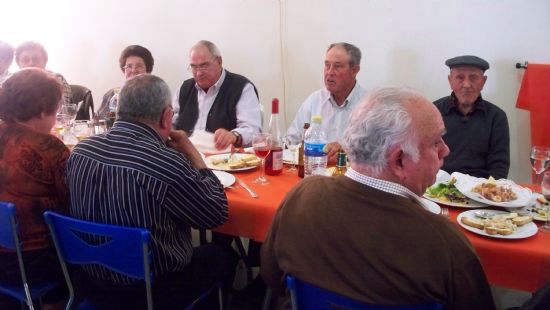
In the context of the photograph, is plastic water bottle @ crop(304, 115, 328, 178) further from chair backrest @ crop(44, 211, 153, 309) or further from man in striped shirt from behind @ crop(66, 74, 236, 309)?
chair backrest @ crop(44, 211, 153, 309)

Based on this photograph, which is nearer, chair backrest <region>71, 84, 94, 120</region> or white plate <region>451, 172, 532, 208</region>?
white plate <region>451, 172, 532, 208</region>

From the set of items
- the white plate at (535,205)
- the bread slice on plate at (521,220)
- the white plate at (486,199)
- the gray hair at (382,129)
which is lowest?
the white plate at (535,205)

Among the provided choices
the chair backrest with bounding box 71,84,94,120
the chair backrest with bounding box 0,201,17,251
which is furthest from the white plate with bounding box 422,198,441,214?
the chair backrest with bounding box 71,84,94,120

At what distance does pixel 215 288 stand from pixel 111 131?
73 centimetres

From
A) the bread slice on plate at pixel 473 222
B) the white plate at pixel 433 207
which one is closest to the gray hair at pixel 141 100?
the white plate at pixel 433 207

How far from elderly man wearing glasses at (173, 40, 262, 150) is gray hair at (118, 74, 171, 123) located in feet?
4.20

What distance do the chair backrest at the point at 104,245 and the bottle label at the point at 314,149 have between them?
0.78 m

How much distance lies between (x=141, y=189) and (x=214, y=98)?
1.78m

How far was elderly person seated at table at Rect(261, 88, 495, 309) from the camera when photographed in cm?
95

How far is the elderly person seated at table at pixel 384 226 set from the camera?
95cm

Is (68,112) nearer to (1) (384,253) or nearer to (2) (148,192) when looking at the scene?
(2) (148,192)

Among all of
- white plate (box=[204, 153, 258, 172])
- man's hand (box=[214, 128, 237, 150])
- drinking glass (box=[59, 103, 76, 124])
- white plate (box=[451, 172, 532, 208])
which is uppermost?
drinking glass (box=[59, 103, 76, 124])

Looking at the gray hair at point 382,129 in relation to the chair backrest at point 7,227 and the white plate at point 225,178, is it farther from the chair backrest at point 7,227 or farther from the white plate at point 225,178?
the chair backrest at point 7,227

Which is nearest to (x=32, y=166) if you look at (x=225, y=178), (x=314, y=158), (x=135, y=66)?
(x=225, y=178)
